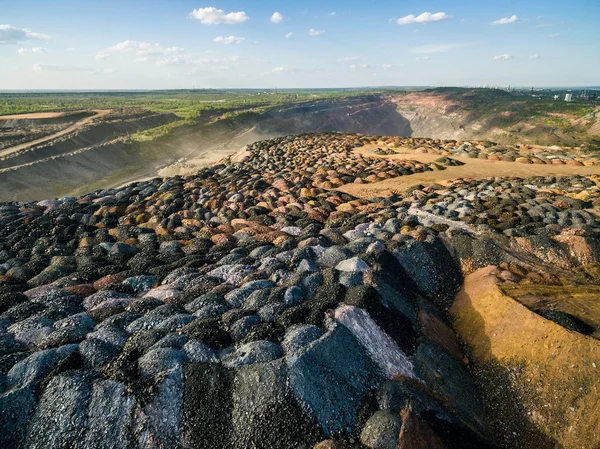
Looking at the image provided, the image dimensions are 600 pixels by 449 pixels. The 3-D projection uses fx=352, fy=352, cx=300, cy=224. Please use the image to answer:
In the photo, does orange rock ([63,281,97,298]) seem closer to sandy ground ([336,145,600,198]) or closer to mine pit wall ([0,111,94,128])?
sandy ground ([336,145,600,198])

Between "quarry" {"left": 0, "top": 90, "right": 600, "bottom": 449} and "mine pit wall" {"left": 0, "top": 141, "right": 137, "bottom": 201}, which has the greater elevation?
"quarry" {"left": 0, "top": 90, "right": 600, "bottom": 449}

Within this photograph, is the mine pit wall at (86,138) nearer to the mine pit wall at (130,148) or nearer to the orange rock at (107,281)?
the mine pit wall at (130,148)

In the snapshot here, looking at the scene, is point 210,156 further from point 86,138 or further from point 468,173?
point 468,173

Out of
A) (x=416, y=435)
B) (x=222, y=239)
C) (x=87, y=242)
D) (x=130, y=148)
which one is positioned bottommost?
(x=130, y=148)

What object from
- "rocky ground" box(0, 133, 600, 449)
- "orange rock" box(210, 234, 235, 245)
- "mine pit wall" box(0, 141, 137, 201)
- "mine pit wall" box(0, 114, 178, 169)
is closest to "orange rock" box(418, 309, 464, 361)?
"rocky ground" box(0, 133, 600, 449)

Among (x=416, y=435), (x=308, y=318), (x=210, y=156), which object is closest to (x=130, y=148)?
(x=210, y=156)

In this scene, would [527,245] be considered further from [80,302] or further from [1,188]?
[1,188]
